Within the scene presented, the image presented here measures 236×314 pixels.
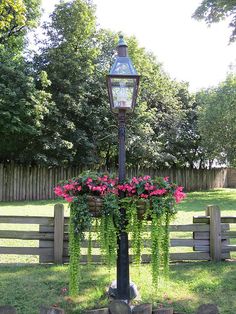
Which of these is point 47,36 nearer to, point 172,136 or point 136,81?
point 172,136

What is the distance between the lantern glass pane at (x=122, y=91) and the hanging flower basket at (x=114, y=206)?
0.91 meters

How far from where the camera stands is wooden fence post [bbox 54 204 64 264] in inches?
282

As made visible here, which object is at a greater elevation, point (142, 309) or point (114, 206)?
point (114, 206)

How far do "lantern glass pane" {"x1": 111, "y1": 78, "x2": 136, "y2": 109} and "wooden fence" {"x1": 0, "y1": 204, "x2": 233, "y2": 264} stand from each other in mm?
2884

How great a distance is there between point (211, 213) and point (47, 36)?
18991 millimetres

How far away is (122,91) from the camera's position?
494 centimetres

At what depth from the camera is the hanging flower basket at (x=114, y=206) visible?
4691 millimetres

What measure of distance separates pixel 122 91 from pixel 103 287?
2.87 metres

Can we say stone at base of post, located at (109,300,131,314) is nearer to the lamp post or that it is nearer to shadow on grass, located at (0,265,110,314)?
the lamp post

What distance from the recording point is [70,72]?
902 inches

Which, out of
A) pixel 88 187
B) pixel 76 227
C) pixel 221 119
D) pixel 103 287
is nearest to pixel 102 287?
pixel 103 287

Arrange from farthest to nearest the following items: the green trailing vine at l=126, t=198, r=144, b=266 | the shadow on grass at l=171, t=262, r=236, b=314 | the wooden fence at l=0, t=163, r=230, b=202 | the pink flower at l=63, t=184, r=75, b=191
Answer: the wooden fence at l=0, t=163, r=230, b=202 → the shadow on grass at l=171, t=262, r=236, b=314 → the pink flower at l=63, t=184, r=75, b=191 → the green trailing vine at l=126, t=198, r=144, b=266

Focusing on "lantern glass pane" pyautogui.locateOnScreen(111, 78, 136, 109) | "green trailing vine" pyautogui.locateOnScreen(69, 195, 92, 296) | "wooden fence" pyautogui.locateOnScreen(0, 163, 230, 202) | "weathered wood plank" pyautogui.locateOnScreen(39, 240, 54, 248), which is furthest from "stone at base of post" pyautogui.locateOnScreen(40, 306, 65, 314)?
"wooden fence" pyautogui.locateOnScreen(0, 163, 230, 202)

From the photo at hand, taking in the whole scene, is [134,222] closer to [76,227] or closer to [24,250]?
[76,227]
